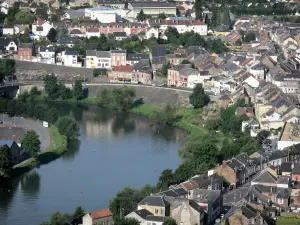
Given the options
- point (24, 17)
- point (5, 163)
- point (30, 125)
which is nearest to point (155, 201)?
point (5, 163)

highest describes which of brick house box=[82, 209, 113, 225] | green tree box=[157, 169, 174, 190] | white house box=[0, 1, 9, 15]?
white house box=[0, 1, 9, 15]

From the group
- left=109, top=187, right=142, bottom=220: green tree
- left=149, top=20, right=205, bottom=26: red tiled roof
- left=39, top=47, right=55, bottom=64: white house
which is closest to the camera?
left=109, top=187, right=142, bottom=220: green tree

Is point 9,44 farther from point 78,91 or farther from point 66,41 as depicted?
point 78,91

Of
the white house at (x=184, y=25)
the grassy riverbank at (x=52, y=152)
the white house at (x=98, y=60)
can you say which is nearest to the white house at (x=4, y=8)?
the white house at (x=184, y=25)

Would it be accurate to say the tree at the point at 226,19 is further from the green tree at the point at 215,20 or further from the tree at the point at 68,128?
the tree at the point at 68,128

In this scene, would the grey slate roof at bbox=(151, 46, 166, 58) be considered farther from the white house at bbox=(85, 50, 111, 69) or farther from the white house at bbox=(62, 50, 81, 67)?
the white house at bbox=(62, 50, 81, 67)

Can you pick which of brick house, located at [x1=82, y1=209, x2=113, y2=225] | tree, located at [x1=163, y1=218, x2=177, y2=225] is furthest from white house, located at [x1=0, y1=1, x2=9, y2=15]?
tree, located at [x1=163, y1=218, x2=177, y2=225]
